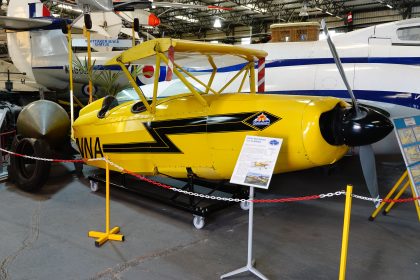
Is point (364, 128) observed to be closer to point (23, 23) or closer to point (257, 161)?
point (257, 161)

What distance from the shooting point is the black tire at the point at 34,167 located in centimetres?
543

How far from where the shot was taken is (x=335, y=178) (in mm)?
6629

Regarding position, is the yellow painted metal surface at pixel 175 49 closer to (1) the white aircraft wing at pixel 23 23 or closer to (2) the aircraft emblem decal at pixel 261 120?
(2) the aircraft emblem decal at pixel 261 120

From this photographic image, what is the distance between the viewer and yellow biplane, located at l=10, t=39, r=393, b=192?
3.32 m

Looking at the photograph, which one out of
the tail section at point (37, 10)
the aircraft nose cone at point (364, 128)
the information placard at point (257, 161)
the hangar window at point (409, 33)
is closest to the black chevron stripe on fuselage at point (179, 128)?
the information placard at point (257, 161)

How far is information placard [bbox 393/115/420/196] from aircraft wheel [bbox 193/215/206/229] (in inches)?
90.8

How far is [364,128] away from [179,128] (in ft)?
6.15

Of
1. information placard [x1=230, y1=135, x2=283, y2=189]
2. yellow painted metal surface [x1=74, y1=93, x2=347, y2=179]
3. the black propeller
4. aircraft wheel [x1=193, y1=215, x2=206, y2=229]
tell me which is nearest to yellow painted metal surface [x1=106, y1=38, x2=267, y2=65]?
yellow painted metal surface [x1=74, y1=93, x2=347, y2=179]

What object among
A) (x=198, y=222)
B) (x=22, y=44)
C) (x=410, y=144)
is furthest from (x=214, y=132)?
(x=22, y=44)

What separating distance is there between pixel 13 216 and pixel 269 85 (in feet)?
14.2

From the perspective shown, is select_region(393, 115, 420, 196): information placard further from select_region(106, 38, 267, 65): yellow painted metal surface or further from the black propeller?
select_region(106, 38, 267, 65): yellow painted metal surface

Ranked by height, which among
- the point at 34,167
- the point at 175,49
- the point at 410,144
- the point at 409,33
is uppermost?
the point at 409,33

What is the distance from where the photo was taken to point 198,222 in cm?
418

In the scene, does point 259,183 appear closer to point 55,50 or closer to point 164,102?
point 164,102
